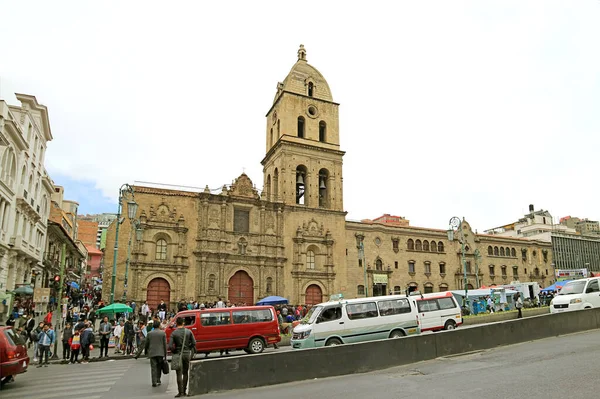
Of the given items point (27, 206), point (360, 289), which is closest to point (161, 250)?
point (27, 206)

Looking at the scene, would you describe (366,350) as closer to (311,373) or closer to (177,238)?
(311,373)

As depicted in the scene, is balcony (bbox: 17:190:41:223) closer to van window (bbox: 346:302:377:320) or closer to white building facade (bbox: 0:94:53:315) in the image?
white building facade (bbox: 0:94:53:315)

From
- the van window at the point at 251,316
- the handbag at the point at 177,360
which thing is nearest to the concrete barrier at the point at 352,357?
the handbag at the point at 177,360

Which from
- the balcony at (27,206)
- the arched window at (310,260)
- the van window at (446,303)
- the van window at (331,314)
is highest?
the balcony at (27,206)

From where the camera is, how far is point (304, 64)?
4422 centimetres

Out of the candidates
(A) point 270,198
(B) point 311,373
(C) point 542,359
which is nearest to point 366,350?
(B) point 311,373

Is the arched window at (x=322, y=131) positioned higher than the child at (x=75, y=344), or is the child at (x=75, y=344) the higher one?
the arched window at (x=322, y=131)

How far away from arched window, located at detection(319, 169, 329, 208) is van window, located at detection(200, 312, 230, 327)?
1000 inches

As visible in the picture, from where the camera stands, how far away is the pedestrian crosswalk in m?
10.6

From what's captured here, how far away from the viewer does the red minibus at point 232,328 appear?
1706 cm

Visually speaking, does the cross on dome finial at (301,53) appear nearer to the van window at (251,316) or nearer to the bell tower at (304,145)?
the bell tower at (304,145)

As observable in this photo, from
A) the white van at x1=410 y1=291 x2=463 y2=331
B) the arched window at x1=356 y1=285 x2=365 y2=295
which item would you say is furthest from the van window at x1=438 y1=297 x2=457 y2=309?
the arched window at x1=356 y1=285 x2=365 y2=295

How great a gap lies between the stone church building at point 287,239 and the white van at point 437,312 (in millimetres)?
18996

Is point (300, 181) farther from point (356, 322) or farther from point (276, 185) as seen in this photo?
point (356, 322)
